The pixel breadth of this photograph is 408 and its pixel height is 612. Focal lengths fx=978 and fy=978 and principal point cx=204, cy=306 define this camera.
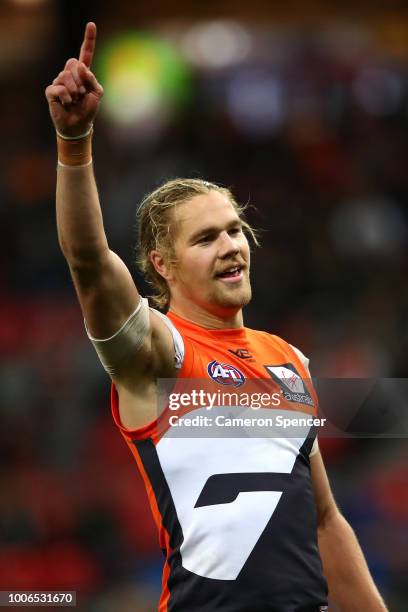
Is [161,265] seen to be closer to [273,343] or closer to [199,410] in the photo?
[273,343]

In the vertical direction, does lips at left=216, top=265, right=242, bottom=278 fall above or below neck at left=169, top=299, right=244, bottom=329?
above

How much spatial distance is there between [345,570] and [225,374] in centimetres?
96

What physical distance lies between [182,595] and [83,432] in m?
6.17

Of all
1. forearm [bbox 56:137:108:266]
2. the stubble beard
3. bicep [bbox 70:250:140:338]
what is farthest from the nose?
forearm [bbox 56:137:108:266]

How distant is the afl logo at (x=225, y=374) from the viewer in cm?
336

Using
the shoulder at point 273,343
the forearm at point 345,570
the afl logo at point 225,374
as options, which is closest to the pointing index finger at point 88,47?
the afl logo at point 225,374

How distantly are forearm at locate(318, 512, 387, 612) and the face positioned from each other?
0.95 meters

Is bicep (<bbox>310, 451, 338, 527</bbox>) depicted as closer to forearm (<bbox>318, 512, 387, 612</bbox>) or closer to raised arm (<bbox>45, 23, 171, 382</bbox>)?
forearm (<bbox>318, 512, 387, 612</bbox>)

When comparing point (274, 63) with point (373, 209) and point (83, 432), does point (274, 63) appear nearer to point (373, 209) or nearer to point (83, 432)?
point (373, 209)

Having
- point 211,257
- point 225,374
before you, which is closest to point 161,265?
point 211,257

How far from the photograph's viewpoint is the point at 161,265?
149 inches

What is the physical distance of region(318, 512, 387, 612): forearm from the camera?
3691mm

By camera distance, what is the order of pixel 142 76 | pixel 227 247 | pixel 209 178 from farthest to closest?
pixel 142 76, pixel 209 178, pixel 227 247

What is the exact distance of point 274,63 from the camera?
43.1 feet
